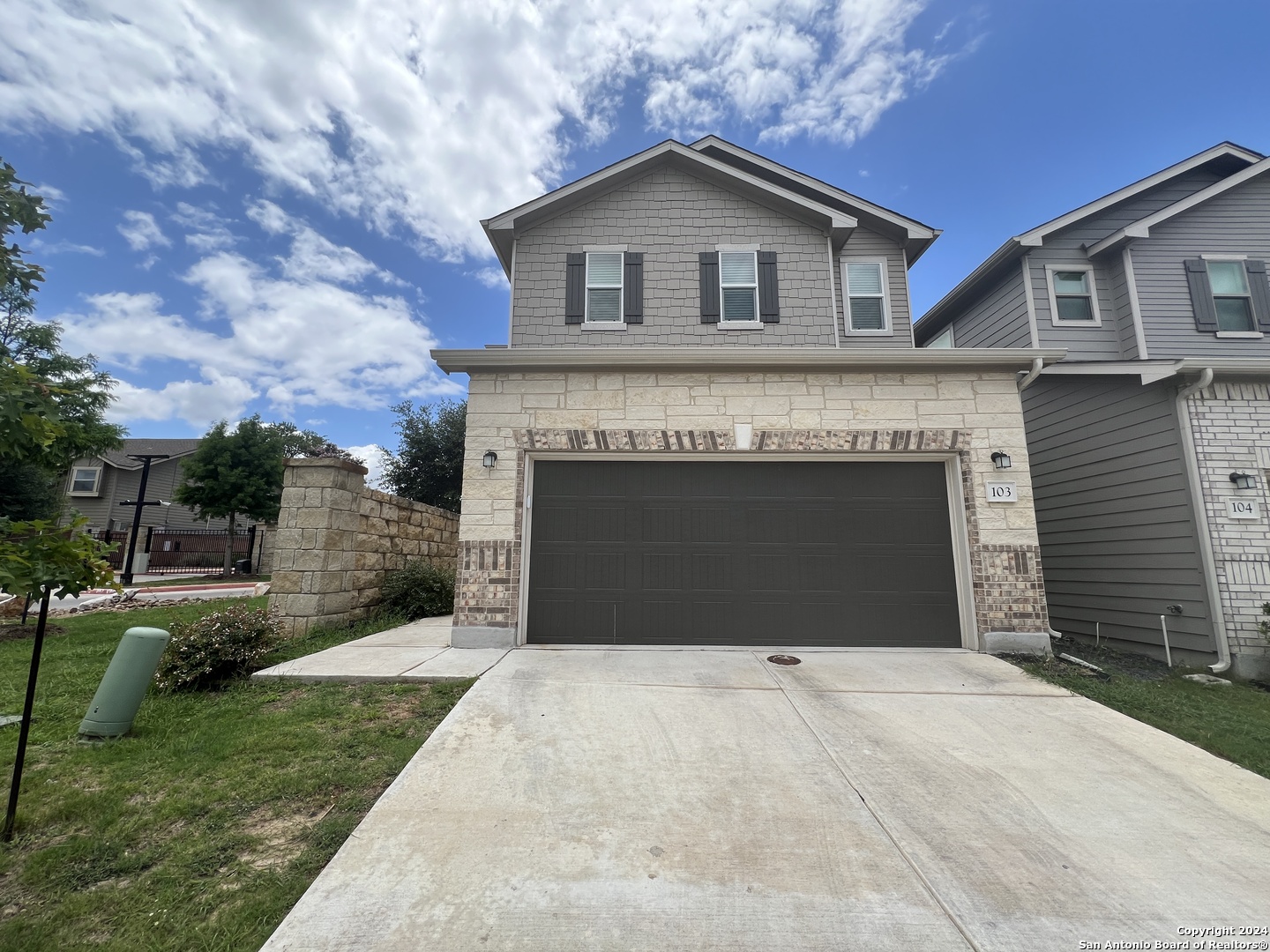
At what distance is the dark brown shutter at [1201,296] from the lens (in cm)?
902

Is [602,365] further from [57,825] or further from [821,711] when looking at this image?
[57,825]

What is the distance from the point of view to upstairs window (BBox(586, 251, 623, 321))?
905 cm

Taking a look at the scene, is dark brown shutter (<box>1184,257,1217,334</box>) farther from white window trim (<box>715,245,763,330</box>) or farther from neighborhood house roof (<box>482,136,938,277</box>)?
white window trim (<box>715,245,763,330</box>)

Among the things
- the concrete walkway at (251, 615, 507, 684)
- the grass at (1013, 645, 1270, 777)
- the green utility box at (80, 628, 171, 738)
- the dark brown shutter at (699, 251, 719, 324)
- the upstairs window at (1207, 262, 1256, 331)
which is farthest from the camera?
the upstairs window at (1207, 262, 1256, 331)

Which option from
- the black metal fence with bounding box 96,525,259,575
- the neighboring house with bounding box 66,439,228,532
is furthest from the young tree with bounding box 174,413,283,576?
the neighboring house with bounding box 66,439,228,532

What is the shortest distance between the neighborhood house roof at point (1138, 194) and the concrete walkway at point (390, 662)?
11.1 m

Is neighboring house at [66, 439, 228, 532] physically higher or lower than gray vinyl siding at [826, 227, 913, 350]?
lower

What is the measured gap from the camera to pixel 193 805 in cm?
280

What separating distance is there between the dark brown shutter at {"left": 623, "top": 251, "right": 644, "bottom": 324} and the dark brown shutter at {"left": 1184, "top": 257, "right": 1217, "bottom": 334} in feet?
30.7

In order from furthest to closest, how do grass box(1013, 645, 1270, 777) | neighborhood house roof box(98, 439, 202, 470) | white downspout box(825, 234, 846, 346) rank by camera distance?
neighborhood house roof box(98, 439, 202, 470), white downspout box(825, 234, 846, 346), grass box(1013, 645, 1270, 777)

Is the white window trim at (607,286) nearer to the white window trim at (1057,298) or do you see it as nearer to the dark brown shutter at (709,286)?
the dark brown shutter at (709,286)

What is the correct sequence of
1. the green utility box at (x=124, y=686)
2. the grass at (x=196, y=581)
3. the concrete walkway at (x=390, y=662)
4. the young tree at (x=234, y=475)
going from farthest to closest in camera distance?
the young tree at (x=234, y=475) < the grass at (x=196, y=581) < the concrete walkway at (x=390, y=662) < the green utility box at (x=124, y=686)

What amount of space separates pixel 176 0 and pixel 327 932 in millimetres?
10291

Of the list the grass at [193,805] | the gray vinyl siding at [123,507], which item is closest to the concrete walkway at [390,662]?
the grass at [193,805]
